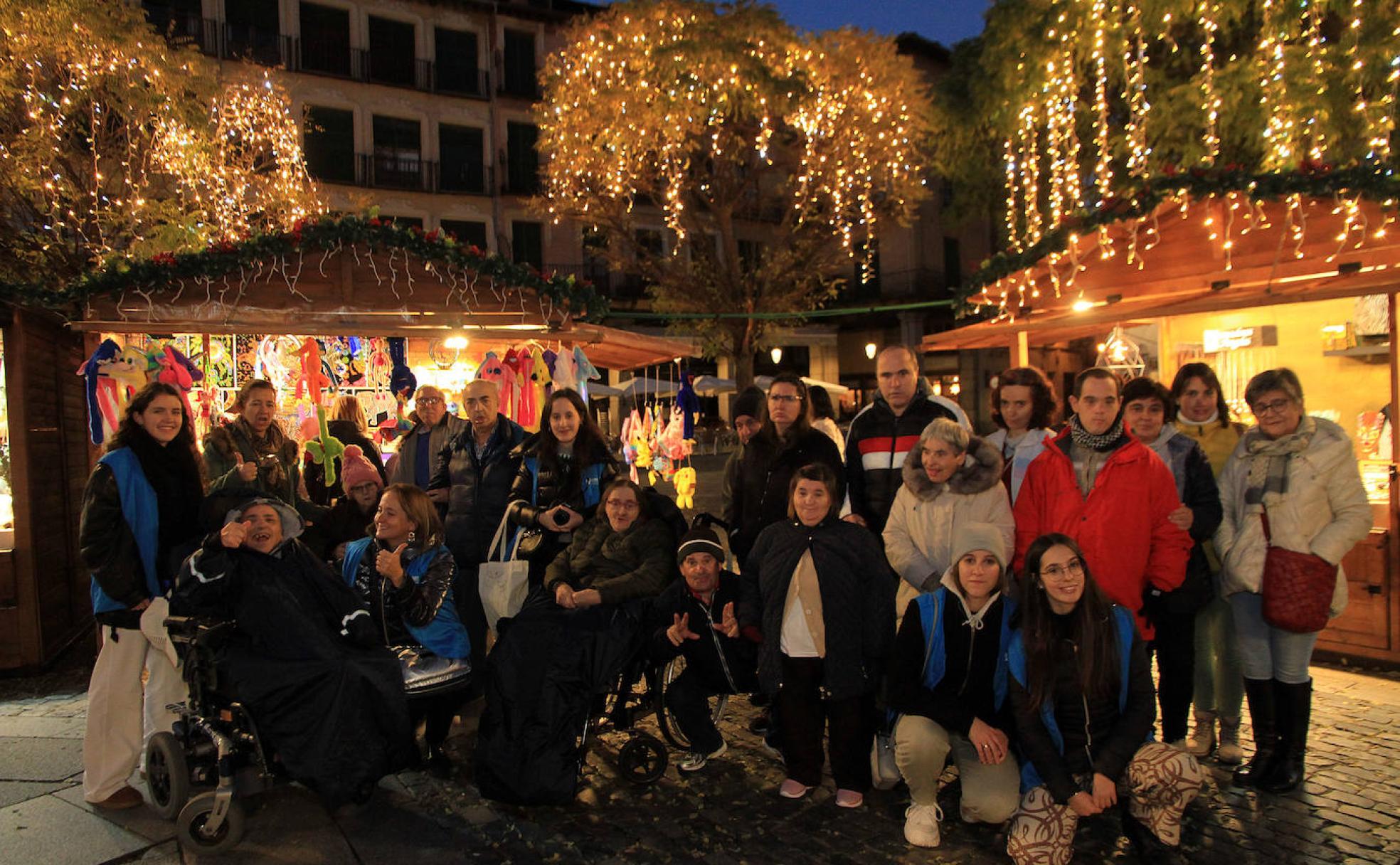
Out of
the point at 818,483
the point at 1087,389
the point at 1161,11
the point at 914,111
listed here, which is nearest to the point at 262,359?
the point at 818,483

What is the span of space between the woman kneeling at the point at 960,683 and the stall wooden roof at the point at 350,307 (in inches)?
166

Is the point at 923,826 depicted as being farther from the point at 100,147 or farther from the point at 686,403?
the point at 100,147

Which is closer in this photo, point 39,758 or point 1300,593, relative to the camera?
point 1300,593

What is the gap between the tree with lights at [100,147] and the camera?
10.4m

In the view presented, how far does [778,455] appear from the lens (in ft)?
14.7

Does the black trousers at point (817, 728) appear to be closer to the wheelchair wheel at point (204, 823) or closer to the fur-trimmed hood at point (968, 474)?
the fur-trimmed hood at point (968, 474)

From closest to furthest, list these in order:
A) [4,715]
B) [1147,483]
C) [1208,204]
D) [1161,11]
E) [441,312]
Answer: [1147,483] → [4,715] → [1208,204] → [441,312] → [1161,11]

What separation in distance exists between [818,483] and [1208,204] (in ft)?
14.1

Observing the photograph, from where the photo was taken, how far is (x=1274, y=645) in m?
3.79

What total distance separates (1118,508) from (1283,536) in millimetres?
796

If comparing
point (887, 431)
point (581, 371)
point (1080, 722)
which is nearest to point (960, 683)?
point (1080, 722)

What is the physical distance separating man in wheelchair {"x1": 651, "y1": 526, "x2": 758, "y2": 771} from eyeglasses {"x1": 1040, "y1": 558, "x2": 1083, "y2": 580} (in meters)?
1.34

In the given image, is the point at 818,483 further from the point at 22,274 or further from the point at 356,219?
the point at 22,274

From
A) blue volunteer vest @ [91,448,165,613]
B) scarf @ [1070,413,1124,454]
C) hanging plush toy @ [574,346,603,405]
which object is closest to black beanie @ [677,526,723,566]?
scarf @ [1070,413,1124,454]
